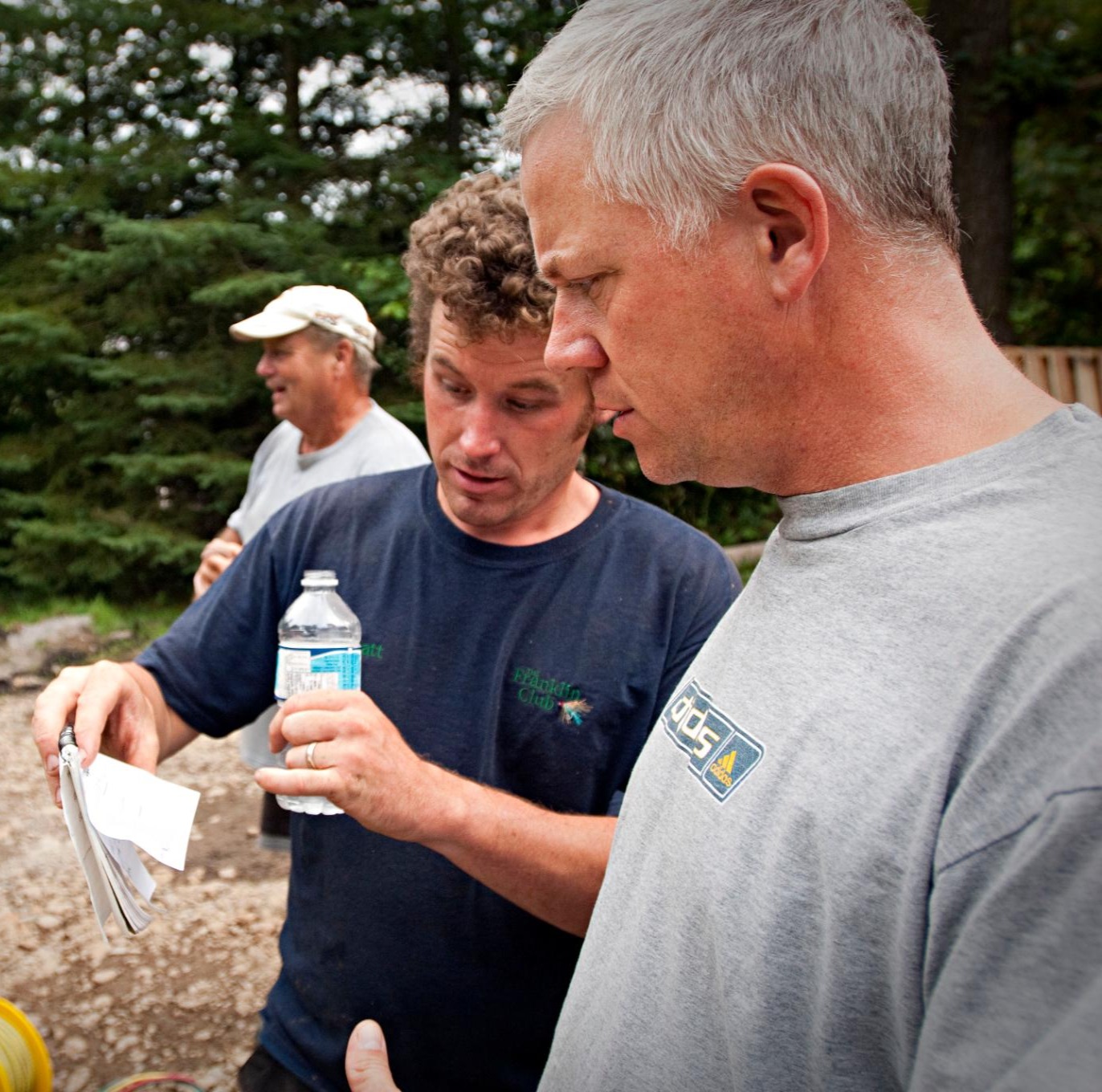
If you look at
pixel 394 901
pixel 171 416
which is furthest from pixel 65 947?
pixel 171 416

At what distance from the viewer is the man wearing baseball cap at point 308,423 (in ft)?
13.2

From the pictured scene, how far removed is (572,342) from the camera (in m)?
1.30

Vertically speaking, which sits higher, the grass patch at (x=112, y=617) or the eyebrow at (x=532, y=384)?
the eyebrow at (x=532, y=384)

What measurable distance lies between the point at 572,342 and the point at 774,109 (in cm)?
39

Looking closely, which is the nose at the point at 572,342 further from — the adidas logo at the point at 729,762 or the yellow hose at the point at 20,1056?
the yellow hose at the point at 20,1056

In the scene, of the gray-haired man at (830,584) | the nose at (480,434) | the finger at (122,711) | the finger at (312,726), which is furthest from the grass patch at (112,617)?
the gray-haired man at (830,584)

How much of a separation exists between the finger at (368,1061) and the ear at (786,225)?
1353 millimetres

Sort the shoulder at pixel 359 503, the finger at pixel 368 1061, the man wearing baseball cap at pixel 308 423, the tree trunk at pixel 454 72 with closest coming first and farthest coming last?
the finger at pixel 368 1061
the shoulder at pixel 359 503
the man wearing baseball cap at pixel 308 423
the tree trunk at pixel 454 72

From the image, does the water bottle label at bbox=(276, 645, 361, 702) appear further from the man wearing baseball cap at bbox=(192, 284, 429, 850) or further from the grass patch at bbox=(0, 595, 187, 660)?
the grass patch at bbox=(0, 595, 187, 660)

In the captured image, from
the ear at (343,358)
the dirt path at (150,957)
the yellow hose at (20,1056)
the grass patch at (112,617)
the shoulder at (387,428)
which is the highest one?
the ear at (343,358)

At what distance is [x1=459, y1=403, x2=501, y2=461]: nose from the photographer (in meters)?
1.90

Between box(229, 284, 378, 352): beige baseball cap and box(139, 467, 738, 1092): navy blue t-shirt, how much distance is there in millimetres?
2773

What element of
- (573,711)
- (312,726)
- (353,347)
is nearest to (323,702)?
(312,726)

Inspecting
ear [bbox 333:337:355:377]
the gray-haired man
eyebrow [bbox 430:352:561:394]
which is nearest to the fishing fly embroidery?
the gray-haired man
